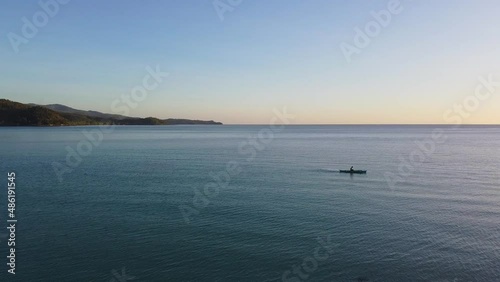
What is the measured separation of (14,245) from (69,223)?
613 centimetres

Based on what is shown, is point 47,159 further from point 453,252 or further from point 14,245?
point 453,252

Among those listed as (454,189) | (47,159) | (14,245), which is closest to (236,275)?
(14,245)

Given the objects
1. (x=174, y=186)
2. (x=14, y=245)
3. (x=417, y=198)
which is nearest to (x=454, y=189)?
(x=417, y=198)

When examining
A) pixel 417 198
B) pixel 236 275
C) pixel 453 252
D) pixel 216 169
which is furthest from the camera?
pixel 216 169

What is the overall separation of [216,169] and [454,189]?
40.0m

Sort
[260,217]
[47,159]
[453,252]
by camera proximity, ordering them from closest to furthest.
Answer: [453,252] → [260,217] → [47,159]

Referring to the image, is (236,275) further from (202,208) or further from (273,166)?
(273,166)

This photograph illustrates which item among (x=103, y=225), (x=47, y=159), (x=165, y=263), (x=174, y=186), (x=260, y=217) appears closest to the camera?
(x=165, y=263)

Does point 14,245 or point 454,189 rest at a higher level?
point 454,189

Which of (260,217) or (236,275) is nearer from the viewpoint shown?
(236,275)

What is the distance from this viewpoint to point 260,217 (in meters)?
38.9

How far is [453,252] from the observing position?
30422mm

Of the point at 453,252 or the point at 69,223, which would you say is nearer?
the point at 453,252

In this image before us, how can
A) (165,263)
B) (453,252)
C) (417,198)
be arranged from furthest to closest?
(417,198)
(453,252)
(165,263)
